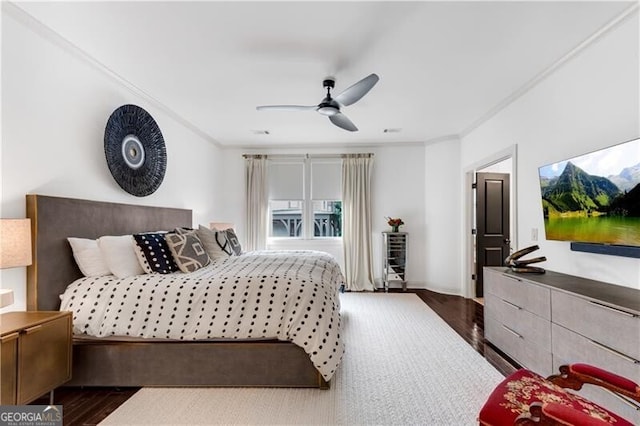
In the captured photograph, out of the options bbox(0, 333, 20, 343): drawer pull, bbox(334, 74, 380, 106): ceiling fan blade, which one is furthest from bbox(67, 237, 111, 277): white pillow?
bbox(334, 74, 380, 106): ceiling fan blade

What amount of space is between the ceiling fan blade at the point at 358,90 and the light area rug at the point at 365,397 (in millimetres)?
2441

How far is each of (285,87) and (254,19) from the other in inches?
45.0

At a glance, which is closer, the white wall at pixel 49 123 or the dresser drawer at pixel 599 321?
the dresser drawer at pixel 599 321

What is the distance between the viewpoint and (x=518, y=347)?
2578 millimetres

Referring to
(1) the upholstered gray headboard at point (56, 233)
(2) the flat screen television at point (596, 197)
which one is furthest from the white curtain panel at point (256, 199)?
(2) the flat screen television at point (596, 197)

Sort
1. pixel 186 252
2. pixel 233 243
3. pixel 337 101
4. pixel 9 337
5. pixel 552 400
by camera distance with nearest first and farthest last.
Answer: pixel 552 400
pixel 9 337
pixel 186 252
pixel 337 101
pixel 233 243

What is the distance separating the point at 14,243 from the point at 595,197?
395cm

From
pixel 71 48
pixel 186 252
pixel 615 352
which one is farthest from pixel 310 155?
pixel 615 352

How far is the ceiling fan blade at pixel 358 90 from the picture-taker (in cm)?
257

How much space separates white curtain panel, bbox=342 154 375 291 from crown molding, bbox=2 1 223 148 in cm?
309

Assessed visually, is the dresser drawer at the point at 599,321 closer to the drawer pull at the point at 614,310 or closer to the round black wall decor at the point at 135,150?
the drawer pull at the point at 614,310

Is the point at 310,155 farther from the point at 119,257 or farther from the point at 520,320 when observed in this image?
the point at 520,320

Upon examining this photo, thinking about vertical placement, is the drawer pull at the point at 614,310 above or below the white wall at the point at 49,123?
below

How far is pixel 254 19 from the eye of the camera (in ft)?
7.26
